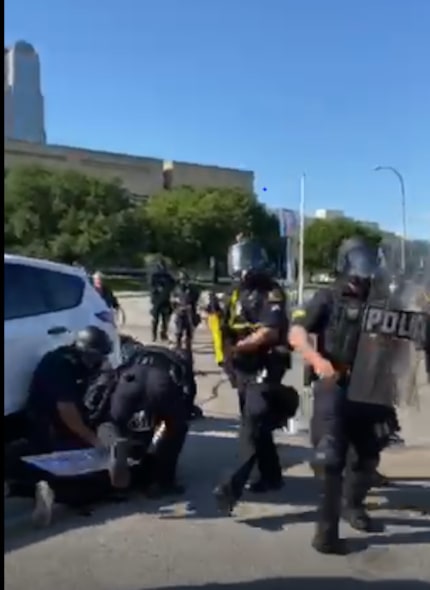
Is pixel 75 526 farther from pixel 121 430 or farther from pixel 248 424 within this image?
pixel 248 424

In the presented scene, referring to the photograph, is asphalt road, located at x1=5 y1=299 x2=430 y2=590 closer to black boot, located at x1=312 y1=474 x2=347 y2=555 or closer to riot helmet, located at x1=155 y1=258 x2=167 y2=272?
black boot, located at x1=312 y1=474 x2=347 y2=555

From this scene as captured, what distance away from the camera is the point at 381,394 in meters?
5.36

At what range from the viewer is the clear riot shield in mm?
5324

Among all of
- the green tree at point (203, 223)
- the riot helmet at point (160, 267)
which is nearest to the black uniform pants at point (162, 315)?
the riot helmet at point (160, 267)

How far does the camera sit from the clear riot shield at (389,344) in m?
5.32

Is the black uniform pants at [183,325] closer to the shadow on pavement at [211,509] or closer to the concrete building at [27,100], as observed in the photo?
the shadow on pavement at [211,509]

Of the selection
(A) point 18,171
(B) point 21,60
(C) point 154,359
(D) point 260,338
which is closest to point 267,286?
(D) point 260,338

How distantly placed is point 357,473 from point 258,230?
2686 inches

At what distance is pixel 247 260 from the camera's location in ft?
21.9

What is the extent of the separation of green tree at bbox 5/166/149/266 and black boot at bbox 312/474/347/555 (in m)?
60.5

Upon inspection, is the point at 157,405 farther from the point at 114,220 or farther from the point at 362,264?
the point at 114,220

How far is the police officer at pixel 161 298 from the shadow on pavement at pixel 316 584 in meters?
14.6

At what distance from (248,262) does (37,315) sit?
5.68ft

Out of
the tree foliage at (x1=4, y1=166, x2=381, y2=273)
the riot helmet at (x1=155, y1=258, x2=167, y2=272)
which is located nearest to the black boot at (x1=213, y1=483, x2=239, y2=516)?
the riot helmet at (x1=155, y1=258, x2=167, y2=272)
